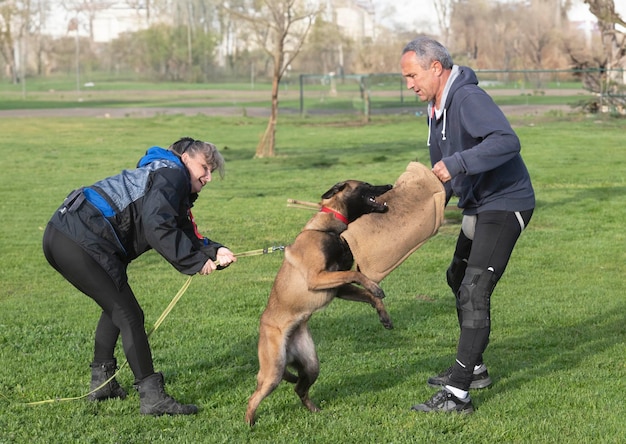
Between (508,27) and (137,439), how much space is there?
80.3 meters

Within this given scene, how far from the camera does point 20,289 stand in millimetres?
9625

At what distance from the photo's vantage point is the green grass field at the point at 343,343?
5344mm

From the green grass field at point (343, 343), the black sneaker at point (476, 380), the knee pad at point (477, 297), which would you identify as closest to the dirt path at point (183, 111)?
the green grass field at point (343, 343)

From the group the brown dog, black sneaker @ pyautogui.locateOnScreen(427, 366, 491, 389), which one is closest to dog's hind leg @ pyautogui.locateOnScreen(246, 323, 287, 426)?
the brown dog

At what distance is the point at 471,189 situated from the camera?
17.9 feet

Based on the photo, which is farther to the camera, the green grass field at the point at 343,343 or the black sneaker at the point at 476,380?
the black sneaker at the point at 476,380

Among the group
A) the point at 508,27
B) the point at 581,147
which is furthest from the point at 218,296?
the point at 508,27

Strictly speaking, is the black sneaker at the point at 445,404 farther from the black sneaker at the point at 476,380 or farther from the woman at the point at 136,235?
the woman at the point at 136,235

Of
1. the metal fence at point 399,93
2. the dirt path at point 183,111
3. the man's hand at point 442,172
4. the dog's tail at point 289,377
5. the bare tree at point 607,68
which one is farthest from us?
the metal fence at point 399,93

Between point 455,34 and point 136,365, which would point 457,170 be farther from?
point 455,34

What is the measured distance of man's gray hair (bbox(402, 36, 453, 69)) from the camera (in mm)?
5215

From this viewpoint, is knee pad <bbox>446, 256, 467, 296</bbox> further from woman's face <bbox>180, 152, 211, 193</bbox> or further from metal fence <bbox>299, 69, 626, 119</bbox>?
metal fence <bbox>299, 69, 626, 119</bbox>

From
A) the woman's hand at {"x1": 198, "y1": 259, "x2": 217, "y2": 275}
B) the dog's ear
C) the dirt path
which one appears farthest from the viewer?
the dirt path

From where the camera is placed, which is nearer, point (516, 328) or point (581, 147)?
point (516, 328)
